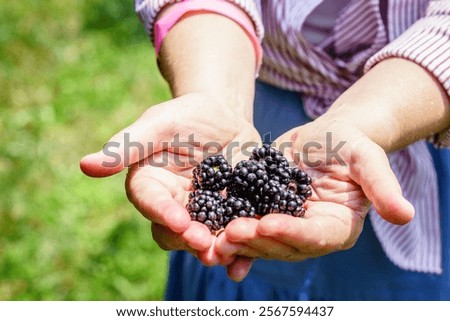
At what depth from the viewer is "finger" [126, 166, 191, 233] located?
1254 millimetres

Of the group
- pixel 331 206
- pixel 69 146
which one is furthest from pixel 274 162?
pixel 69 146

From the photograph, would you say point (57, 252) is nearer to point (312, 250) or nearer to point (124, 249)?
point (124, 249)

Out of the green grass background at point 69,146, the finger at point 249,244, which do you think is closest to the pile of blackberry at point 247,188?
the finger at point 249,244

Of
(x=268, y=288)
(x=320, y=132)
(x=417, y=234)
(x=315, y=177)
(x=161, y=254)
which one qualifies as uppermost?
(x=320, y=132)

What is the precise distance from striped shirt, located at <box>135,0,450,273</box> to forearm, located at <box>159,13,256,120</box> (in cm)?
7

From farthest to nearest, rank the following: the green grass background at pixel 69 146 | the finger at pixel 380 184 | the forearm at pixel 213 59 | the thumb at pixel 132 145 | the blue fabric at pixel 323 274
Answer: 1. the green grass background at pixel 69 146
2. the blue fabric at pixel 323 274
3. the forearm at pixel 213 59
4. the thumb at pixel 132 145
5. the finger at pixel 380 184

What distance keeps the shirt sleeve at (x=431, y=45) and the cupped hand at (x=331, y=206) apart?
254 millimetres

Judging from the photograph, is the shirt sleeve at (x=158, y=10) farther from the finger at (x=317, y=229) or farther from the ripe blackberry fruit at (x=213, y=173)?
the finger at (x=317, y=229)

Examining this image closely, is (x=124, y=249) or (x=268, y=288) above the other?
(x=268, y=288)

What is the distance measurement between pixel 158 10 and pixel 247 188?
1.76 ft

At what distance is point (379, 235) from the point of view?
1.67 metres

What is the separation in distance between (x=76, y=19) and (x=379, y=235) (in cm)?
274

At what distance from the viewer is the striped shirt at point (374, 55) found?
1.50 metres

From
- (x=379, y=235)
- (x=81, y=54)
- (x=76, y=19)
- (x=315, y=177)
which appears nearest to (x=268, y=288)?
(x=379, y=235)
